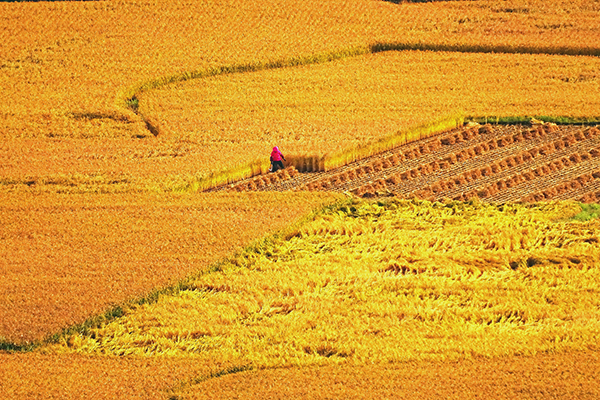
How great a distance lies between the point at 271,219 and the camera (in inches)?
1009

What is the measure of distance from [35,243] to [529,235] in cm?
1052

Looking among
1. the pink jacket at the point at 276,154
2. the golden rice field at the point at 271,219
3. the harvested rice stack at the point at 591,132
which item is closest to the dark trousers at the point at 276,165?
the pink jacket at the point at 276,154

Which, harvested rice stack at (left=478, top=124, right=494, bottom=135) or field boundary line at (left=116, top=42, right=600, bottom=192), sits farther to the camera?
harvested rice stack at (left=478, top=124, right=494, bottom=135)

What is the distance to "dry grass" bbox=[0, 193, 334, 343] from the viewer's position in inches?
867

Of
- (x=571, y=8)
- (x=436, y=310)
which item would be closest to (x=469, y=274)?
(x=436, y=310)

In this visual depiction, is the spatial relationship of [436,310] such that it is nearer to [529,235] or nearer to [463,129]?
[529,235]

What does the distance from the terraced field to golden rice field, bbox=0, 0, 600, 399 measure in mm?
714

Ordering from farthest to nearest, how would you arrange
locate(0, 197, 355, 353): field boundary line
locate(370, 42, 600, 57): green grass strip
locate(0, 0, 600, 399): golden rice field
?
locate(370, 42, 600, 57): green grass strip
locate(0, 197, 355, 353): field boundary line
locate(0, 0, 600, 399): golden rice field

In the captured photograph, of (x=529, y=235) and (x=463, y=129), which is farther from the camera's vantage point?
(x=463, y=129)

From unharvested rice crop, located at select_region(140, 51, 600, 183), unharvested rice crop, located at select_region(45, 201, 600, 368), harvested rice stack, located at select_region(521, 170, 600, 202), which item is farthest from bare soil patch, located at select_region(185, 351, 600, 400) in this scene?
unharvested rice crop, located at select_region(140, 51, 600, 183)

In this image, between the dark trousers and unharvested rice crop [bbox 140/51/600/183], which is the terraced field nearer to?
the dark trousers

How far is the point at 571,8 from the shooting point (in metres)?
38.7

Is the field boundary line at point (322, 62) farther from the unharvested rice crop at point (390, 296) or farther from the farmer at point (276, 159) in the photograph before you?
the unharvested rice crop at point (390, 296)

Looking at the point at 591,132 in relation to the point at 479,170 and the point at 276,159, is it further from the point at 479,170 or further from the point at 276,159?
the point at 276,159
